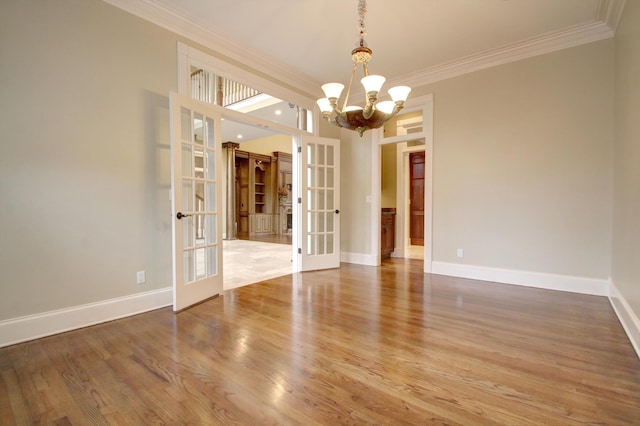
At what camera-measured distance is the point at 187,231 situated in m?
3.03

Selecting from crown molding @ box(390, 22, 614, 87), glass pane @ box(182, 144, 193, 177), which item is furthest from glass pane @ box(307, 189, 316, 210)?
crown molding @ box(390, 22, 614, 87)

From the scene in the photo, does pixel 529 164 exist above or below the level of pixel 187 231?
above

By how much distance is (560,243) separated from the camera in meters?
3.53

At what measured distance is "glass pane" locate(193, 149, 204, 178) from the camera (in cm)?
320

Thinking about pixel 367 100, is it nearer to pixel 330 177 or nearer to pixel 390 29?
pixel 390 29

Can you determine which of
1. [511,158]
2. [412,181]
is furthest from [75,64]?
[412,181]

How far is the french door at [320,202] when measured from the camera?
4672 millimetres

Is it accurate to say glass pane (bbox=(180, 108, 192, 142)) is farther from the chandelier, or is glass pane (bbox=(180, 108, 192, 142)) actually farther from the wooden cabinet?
the wooden cabinet

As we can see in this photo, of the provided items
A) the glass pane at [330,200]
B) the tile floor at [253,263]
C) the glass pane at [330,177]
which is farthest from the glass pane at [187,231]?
the glass pane at [330,177]

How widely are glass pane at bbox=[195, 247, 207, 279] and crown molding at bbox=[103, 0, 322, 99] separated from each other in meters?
2.43

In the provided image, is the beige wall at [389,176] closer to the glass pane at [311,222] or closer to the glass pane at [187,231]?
the glass pane at [311,222]

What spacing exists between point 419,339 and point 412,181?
579cm

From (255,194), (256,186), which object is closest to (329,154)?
(255,194)

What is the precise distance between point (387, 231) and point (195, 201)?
154 inches
